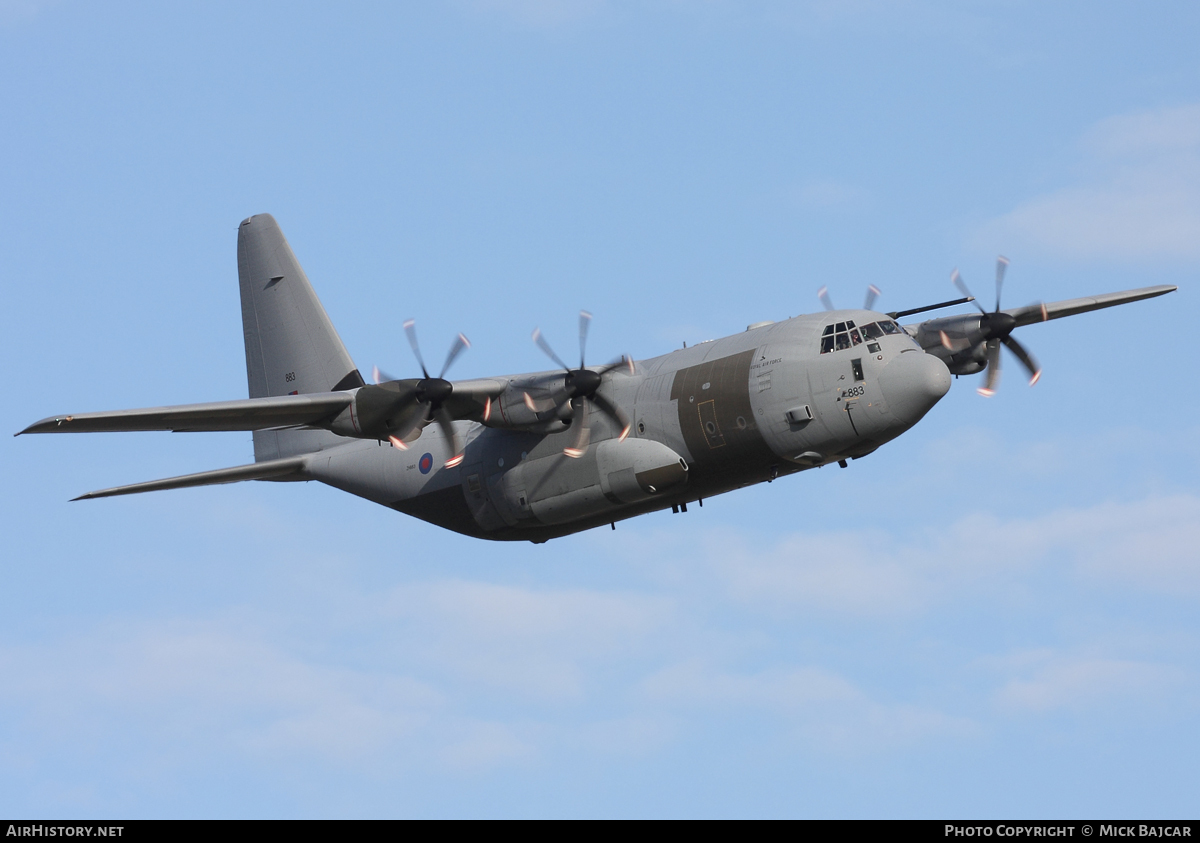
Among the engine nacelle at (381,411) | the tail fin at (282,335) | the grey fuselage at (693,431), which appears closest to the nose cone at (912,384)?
the grey fuselage at (693,431)

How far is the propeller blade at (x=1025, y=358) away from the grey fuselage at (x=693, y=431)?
6.13m

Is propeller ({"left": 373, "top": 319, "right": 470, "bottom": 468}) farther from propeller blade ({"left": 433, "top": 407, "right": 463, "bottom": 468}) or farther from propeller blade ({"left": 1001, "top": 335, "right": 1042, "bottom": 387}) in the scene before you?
propeller blade ({"left": 1001, "top": 335, "right": 1042, "bottom": 387})

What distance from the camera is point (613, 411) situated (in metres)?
34.4

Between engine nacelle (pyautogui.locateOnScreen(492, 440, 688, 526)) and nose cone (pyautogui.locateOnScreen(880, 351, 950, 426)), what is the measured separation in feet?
16.6

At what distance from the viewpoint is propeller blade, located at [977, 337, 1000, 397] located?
37.2 m

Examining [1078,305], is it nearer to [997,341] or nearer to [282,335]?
[997,341]

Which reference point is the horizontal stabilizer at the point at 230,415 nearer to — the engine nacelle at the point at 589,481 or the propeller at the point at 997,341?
the engine nacelle at the point at 589,481

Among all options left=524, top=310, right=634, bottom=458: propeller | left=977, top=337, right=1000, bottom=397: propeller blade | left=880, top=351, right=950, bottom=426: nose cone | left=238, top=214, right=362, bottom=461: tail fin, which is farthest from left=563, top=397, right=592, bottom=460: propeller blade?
left=977, top=337, right=1000, bottom=397: propeller blade

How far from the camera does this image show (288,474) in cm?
4131
